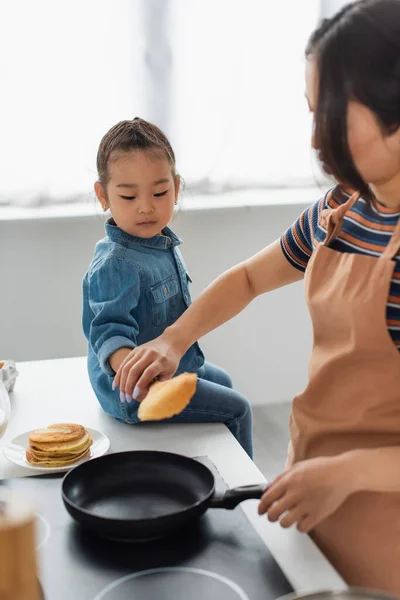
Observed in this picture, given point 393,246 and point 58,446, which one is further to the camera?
point 58,446

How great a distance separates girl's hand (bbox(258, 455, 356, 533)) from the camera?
2.81 ft

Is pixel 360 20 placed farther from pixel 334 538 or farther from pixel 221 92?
pixel 221 92

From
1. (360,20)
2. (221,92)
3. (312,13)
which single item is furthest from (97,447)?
(312,13)

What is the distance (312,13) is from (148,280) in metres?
2.09

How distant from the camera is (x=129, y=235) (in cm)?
139

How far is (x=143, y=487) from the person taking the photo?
98 cm

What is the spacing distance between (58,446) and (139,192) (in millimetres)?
511

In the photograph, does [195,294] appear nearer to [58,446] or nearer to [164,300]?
[164,300]

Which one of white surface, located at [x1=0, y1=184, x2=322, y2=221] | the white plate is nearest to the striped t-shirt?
the white plate

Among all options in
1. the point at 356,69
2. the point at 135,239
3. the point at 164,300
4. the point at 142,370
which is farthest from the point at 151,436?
the point at 356,69

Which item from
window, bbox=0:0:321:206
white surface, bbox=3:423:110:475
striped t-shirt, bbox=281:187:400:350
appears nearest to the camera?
striped t-shirt, bbox=281:187:400:350

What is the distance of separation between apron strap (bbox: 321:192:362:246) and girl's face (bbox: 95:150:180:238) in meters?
0.40

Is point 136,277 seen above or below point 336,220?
below

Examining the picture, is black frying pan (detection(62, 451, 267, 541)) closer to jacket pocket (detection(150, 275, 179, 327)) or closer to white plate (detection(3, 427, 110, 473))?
white plate (detection(3, 427, 110, 473))
